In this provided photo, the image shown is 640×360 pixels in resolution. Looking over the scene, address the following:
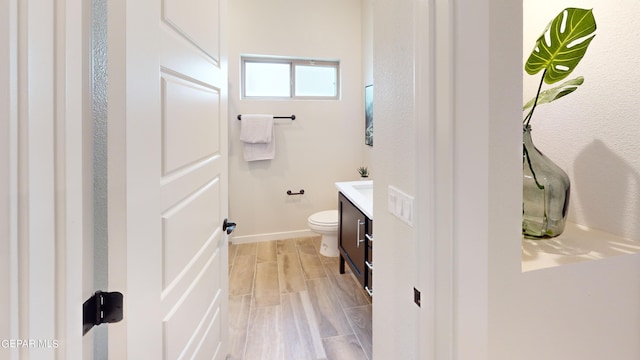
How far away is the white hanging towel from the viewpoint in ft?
10.7

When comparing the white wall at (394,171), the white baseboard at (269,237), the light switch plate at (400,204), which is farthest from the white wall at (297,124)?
the light switch plate at (400,204)

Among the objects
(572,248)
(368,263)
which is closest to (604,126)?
(572,248)

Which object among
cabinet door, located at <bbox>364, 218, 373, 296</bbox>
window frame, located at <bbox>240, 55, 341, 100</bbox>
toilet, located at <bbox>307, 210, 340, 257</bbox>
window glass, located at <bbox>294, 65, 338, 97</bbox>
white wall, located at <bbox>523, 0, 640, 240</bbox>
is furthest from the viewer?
window glass, located at <bbox>294, 65, 338, 97</bbox>

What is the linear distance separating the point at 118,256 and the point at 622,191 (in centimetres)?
145

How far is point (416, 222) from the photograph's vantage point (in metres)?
0.82

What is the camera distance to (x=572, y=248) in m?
0.87

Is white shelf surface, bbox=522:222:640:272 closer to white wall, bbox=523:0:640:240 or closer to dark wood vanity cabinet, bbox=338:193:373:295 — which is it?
white wall, bbox=523:0:640:240

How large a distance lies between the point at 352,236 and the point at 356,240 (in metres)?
0.10

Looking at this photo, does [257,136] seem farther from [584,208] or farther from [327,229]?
[584,208]

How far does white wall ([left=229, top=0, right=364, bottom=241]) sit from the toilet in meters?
0.68

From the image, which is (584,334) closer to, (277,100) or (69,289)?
(69,289)

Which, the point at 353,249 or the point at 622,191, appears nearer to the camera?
the point at 622,191

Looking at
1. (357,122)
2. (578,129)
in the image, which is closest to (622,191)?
(578,129)

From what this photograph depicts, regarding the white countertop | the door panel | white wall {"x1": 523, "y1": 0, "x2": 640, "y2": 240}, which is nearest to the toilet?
the white countertop
